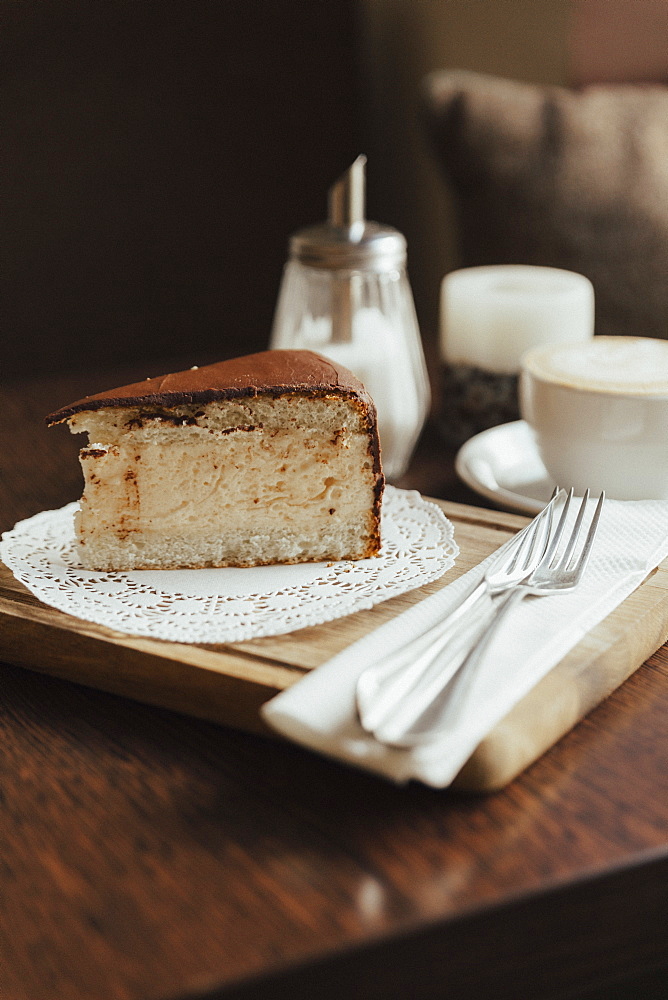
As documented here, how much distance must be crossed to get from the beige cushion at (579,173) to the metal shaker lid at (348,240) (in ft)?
2.67

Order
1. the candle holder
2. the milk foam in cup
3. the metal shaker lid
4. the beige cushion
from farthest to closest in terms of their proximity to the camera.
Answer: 1. the beige cushion
2. the candle holder
3. the metal shaker lid
4. the milk foam in cup

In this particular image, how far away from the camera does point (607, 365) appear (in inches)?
45.2

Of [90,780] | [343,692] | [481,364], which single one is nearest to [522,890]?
[343,692]

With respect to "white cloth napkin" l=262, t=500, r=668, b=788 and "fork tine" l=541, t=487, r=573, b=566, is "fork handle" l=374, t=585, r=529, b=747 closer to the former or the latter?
"white cloth napkin" l=262, t=500, r=668, b=788

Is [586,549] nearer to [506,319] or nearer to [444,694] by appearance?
[444,694]

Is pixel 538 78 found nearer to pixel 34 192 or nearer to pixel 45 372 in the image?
pixel 34 192

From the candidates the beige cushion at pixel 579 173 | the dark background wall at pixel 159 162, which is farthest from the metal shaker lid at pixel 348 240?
the dark background wall at pixel 159 162

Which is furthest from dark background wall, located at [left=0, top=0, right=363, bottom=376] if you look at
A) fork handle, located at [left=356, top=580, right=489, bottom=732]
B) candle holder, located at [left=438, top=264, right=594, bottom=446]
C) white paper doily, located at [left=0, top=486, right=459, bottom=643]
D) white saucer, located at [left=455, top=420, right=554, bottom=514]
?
fork handle, located at [left=356, top=580, right=489, bottom=732]

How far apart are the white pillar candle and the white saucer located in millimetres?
107

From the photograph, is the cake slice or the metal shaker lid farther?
the metal shaker lid

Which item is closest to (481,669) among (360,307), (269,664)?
(269,664)

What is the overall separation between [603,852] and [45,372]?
8.41 feet

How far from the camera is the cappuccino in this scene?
3.55 feet

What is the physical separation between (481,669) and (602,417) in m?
0.47
